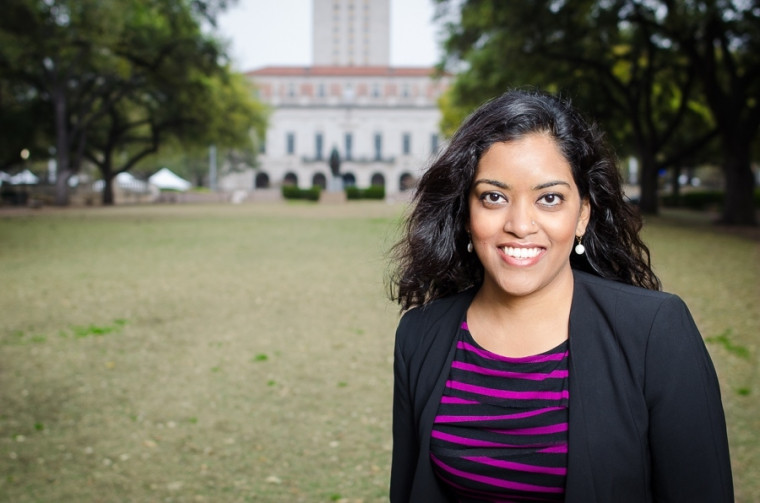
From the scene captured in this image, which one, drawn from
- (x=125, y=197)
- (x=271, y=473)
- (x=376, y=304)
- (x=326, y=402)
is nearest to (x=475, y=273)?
(x=271, y=473)

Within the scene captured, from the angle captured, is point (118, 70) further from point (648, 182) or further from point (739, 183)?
point (739, 183)

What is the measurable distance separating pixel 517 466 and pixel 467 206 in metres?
0.66

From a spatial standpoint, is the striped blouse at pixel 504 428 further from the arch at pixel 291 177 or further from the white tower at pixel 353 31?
the white tower at pixel 353 31

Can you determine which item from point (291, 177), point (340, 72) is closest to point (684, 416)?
point (291, 177)

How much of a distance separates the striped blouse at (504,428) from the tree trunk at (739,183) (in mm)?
22361

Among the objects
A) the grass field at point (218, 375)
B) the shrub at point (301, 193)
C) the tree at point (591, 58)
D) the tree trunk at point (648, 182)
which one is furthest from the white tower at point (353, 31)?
the grass field at point (218, 375)

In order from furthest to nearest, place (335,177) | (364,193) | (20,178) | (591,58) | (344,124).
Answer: (344,124), (20,178), (335,177), (364,193), (591,58)

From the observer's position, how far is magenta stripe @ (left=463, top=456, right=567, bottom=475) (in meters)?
1.53

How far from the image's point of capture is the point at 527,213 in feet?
5.48

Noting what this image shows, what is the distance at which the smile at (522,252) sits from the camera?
169 centimetres

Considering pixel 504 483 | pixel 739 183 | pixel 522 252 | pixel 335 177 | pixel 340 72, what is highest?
pixel 340 72

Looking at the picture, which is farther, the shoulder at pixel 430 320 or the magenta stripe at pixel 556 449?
the shoulder at pixel 430 320

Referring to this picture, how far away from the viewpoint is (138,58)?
2888cm

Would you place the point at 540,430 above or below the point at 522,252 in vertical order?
below
